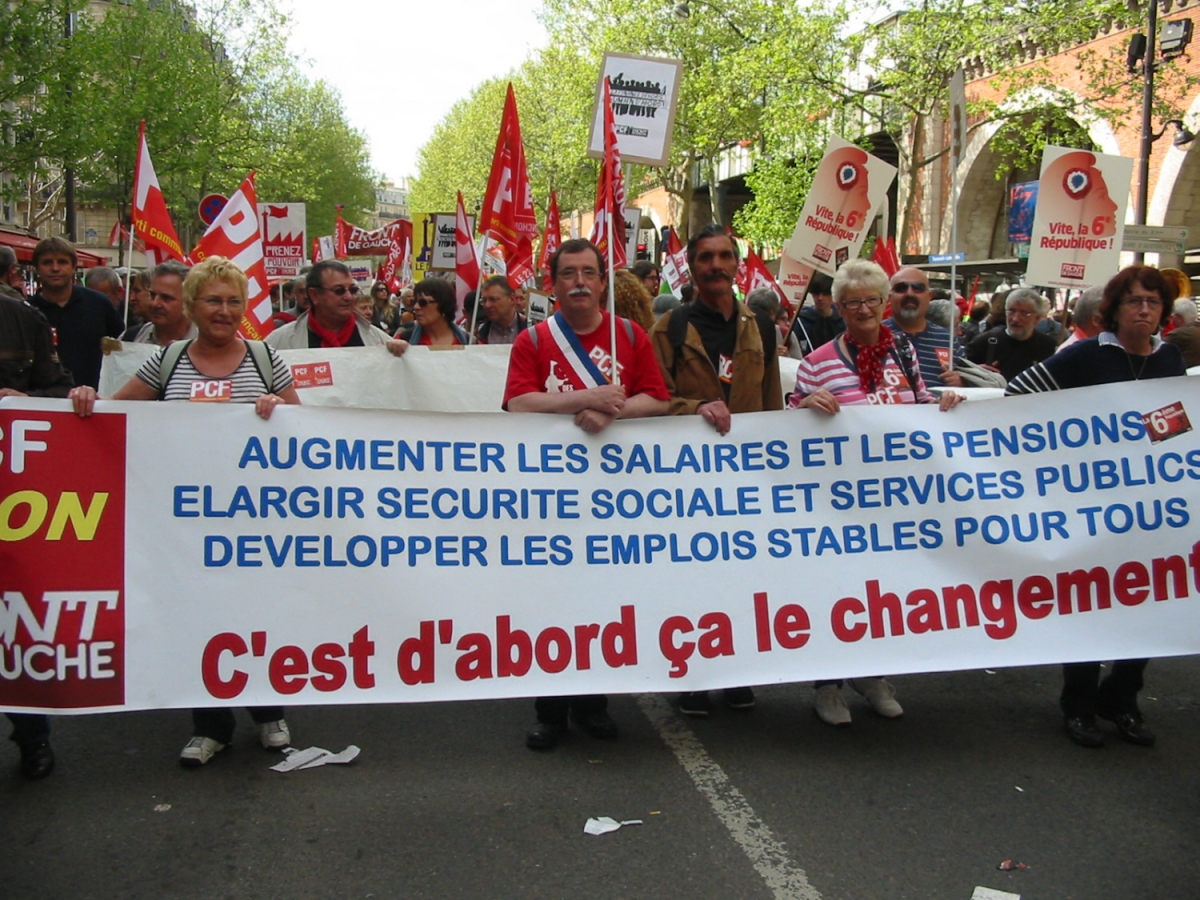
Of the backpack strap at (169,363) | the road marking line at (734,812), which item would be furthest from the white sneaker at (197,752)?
the road marking line at (734,812)

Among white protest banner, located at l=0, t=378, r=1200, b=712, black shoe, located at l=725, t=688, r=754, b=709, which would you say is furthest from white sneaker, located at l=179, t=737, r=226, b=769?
black shoe, located at l=725, t=688, r=754, b=709

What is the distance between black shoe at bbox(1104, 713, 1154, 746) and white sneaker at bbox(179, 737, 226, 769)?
3.45 m

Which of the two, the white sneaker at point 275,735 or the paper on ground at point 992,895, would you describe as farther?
the white sneaker at point 275,735

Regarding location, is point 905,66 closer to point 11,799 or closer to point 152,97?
point 152,97

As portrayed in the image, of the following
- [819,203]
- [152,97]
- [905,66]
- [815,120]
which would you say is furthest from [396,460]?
[152,97]

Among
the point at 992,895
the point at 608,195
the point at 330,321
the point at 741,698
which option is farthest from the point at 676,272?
the point at 992,895

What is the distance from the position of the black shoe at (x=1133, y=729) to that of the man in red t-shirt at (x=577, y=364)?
196cm

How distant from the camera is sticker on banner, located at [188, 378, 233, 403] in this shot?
4336 mm

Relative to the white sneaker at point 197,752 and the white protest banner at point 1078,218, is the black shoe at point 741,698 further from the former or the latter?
the white protest banner at point 1078,218

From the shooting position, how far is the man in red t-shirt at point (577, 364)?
442 centimetres

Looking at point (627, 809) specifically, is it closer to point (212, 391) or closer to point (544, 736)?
point (544, 736)

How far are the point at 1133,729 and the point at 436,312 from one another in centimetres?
486

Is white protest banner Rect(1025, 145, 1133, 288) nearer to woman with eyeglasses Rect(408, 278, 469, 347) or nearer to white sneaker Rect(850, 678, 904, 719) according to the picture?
woman with eyeglasses Rect(408, 278, 469, 347)

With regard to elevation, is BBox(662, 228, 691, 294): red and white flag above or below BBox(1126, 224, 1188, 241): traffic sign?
below
